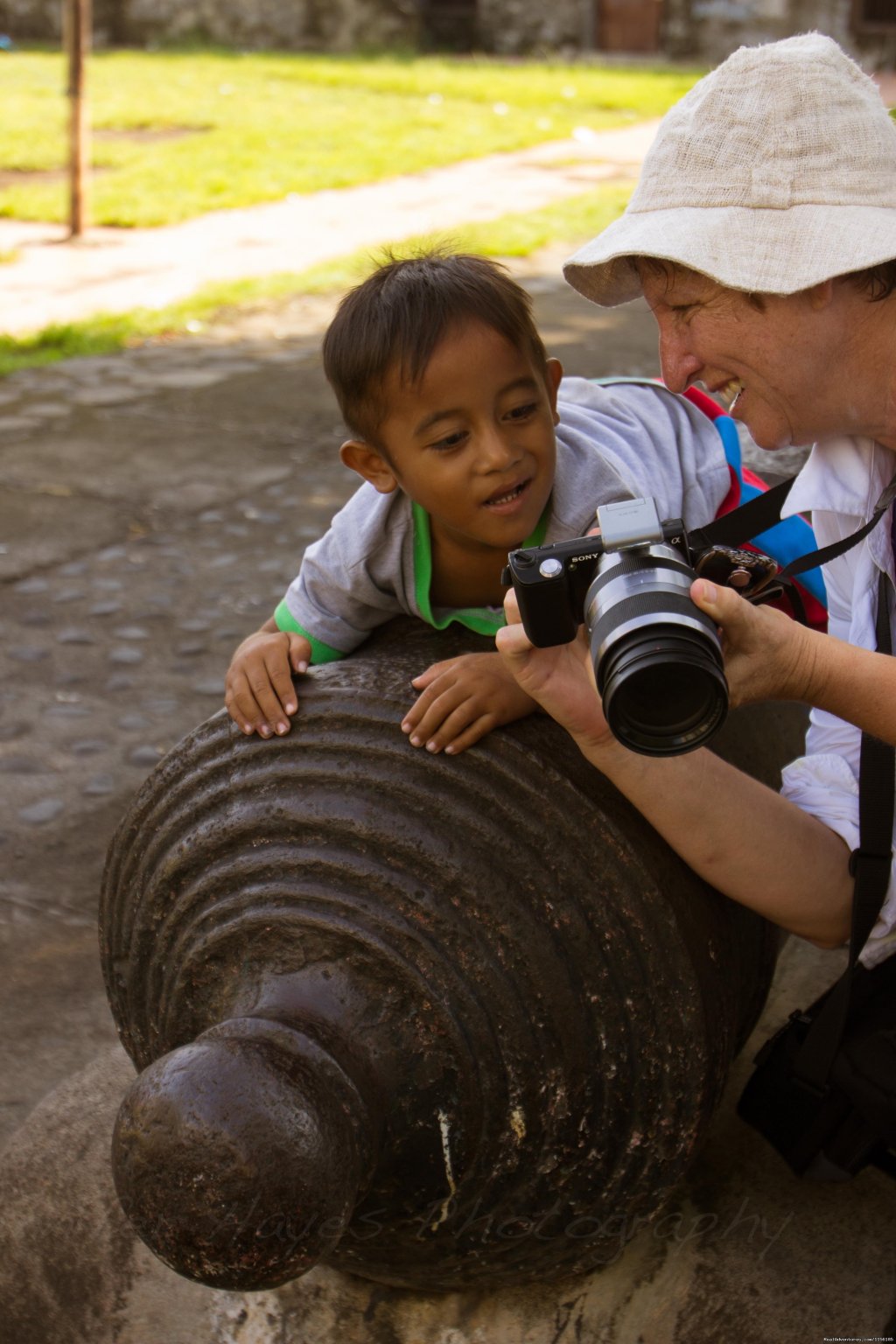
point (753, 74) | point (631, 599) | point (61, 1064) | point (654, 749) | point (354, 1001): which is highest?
point (753, 74)

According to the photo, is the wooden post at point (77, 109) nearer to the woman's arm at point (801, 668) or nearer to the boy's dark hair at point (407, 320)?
the boy's dark hair at point (407, 320)

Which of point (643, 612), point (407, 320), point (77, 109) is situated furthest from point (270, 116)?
point (643, 612)

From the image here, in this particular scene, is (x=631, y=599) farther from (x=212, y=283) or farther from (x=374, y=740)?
(x=212, y=283)

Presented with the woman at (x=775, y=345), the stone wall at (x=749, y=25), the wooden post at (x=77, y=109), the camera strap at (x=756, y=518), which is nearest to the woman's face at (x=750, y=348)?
the woman at (x=775, y=345)

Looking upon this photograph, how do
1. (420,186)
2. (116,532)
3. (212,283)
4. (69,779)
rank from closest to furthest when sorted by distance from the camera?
(69,779) → (116,532) → (212,283) → (420,186)

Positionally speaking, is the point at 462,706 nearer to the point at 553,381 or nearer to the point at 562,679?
the point at 562,679

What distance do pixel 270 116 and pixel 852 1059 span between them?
13.8m

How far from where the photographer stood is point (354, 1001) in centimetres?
205

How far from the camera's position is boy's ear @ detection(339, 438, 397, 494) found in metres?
2.51

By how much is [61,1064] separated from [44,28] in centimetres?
2039

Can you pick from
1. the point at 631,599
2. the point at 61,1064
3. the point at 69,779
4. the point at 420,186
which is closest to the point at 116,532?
the point at 69,779

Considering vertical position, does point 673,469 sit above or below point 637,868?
above

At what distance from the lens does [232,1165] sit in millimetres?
1774

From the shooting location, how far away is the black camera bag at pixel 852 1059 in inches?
85.5
